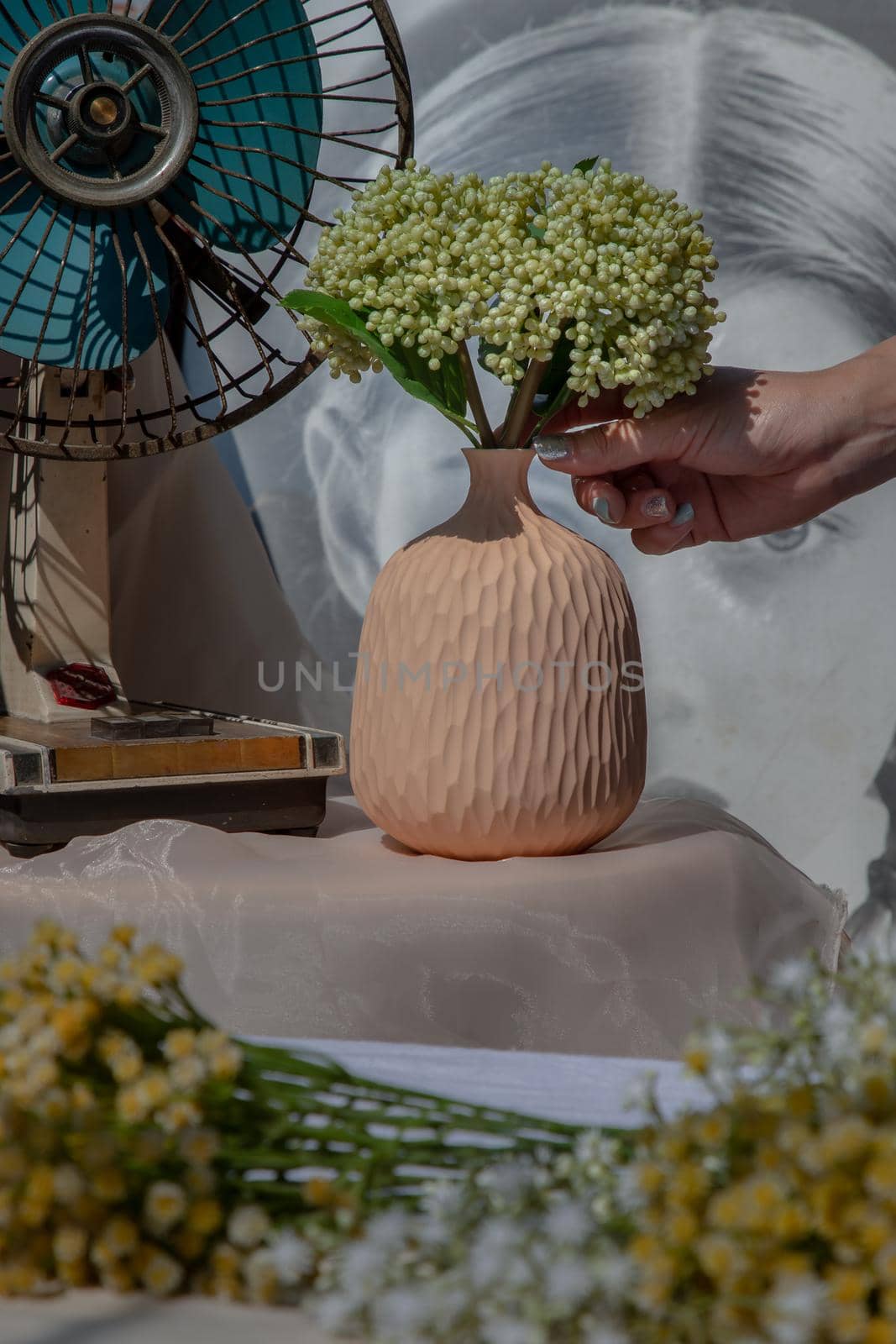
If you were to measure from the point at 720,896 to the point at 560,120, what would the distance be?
4.49 ft

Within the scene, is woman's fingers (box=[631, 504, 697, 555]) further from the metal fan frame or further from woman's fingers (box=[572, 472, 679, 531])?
the metal fan frame

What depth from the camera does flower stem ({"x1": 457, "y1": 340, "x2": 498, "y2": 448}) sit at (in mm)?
1062

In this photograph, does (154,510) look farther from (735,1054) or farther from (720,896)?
(735,1054)

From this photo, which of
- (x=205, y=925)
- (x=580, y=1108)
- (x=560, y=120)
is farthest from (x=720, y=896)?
(x=560, y=120)

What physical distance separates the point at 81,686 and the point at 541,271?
2.18 feet

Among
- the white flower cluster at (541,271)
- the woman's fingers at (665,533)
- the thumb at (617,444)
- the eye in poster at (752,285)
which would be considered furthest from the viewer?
the eye in poster at (752,285)

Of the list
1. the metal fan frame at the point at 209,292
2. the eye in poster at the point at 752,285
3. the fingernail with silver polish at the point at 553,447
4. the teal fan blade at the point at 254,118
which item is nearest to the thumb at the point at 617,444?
the fingernail with silver polish at the point at 553,447

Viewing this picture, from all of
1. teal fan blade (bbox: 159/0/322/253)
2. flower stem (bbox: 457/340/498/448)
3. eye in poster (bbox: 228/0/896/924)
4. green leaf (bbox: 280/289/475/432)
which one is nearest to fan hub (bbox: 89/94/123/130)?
teal fan blade (bbox: 159/0/322/253)

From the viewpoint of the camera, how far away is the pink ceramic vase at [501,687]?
1.02 metres

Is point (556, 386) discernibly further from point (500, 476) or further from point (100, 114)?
point (100, 114)

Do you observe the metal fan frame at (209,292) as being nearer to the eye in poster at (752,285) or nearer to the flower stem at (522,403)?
the flower stem at (522,403)

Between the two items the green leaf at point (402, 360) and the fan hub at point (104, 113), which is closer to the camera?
the green leaf at point (402, 360)

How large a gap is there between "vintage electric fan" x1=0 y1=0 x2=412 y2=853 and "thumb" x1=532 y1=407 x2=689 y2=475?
28cm

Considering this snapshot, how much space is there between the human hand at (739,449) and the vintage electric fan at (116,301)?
11.8 inches
